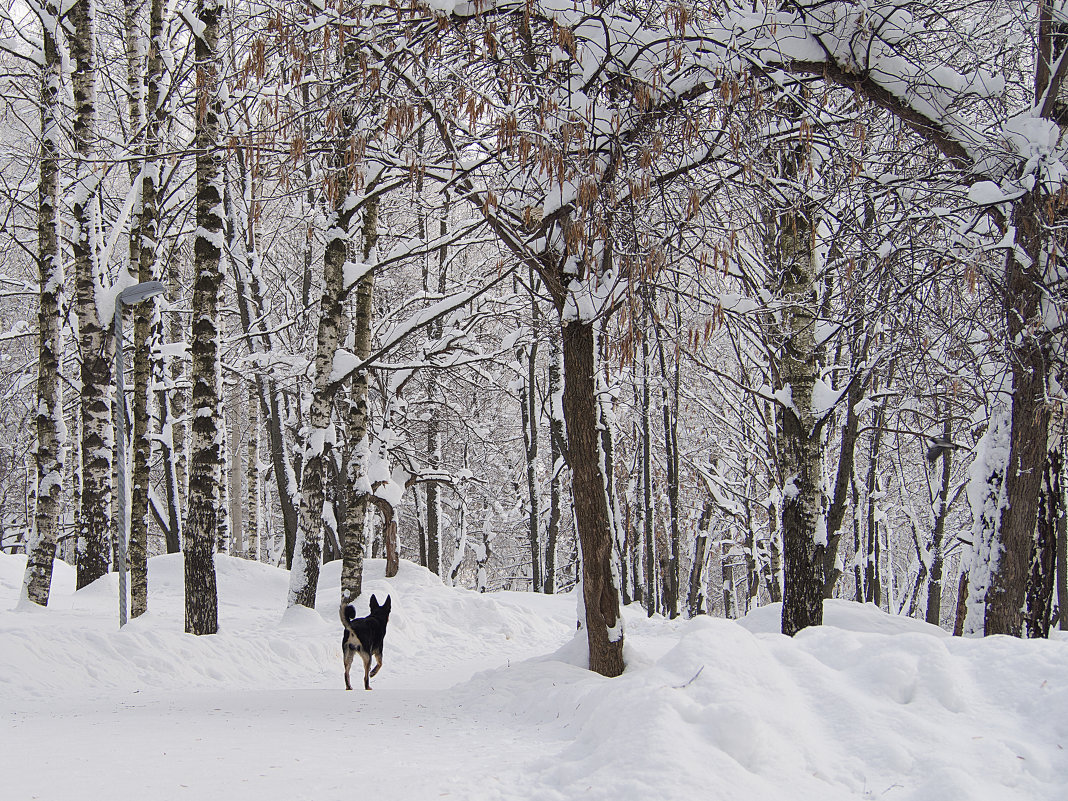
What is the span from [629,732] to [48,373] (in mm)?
10632

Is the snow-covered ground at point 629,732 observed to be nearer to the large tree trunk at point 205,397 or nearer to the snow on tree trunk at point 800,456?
the snow on tree trunk at point 800,456

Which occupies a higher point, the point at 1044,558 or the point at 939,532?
the point at 1044,558

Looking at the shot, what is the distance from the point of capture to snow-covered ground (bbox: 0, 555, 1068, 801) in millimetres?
3570

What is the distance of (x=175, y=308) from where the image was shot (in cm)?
1873

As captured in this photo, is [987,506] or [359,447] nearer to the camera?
[987,506]

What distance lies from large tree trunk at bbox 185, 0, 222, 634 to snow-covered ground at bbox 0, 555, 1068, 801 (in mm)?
2274

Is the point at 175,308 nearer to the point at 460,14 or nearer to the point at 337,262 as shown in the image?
the point at 337,262

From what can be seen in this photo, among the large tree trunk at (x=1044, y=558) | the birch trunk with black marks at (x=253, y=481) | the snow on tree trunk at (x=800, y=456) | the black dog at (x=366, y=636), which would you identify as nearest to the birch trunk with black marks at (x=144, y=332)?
the black dog at (x=366, y=636)

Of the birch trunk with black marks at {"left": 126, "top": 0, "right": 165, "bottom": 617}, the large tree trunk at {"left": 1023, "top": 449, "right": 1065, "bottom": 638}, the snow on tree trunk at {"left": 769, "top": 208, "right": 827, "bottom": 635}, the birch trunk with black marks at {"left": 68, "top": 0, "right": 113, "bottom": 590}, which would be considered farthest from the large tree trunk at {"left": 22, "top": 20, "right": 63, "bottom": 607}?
the large tree trunk at {"left": 1023, "top": 449, "right": 1065, "bottom": 638}

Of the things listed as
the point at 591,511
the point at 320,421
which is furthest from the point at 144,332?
the point at 591,511

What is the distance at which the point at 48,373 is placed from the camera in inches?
437

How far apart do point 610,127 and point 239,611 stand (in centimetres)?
1077

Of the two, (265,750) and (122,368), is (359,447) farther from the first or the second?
(265,750)

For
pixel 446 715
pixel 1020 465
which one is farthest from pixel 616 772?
pixel 1020 465
